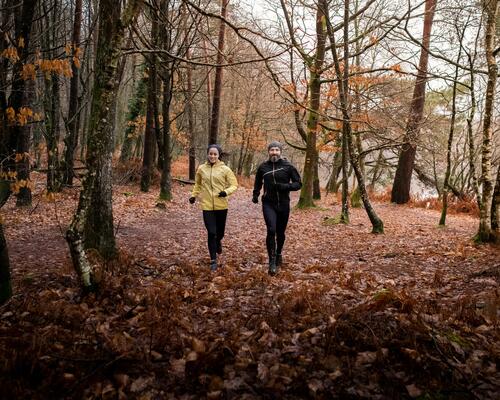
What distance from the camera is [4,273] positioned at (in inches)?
163

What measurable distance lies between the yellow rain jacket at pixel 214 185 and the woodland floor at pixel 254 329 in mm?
1162

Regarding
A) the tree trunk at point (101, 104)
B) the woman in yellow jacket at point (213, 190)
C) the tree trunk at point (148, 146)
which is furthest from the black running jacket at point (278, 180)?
the tree trunk at point (148, 146)

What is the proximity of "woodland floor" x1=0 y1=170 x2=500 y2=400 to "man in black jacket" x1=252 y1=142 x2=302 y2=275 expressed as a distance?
64 centimetres

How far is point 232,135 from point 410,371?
31056mm

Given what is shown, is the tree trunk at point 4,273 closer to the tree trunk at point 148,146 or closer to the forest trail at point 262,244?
the forest trail at point 262,244

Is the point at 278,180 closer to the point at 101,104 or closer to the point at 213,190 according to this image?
the point at 213,190

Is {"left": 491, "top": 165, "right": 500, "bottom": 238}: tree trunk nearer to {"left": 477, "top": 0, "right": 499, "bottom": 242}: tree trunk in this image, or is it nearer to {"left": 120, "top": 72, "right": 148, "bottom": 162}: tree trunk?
{"left": 477, "top": 0, "right": 499, "bottom": 242}: tree trunk

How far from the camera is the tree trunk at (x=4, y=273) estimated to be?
13.2ft

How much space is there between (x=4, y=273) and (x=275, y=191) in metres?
3.98

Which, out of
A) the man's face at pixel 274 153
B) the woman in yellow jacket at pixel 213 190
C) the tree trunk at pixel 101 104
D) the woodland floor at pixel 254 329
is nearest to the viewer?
the woodland floor at pixel 254 329

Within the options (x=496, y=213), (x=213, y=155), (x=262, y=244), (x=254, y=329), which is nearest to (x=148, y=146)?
(x=262, y=244)

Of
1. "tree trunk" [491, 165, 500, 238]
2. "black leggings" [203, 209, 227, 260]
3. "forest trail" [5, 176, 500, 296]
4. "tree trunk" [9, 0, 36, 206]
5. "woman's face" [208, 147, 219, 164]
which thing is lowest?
"forest trail" [5, 176, 500, 296]

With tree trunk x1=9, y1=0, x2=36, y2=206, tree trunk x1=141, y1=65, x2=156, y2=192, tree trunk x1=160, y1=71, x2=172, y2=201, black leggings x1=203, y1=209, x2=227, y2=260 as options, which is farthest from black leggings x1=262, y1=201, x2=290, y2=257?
tree trunk x1=141, y1=65, x2=156, y2=192

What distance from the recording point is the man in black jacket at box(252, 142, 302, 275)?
19.8ft
